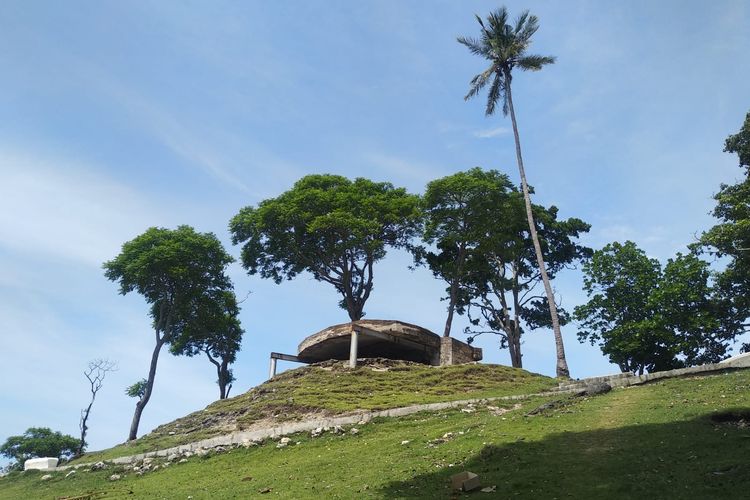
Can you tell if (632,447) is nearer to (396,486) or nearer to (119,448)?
(396,486)

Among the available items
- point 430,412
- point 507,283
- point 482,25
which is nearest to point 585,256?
point 507,283

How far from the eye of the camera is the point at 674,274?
132 ft

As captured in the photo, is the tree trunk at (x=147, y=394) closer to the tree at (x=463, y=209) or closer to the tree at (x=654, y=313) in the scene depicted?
the tree at (x=463, y=209)

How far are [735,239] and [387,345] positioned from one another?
2230 centimetres

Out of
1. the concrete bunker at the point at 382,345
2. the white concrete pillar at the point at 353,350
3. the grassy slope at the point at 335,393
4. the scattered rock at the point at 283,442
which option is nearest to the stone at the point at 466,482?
the scattered rock at the point at 283,442

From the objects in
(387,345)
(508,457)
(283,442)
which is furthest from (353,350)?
(508,457)

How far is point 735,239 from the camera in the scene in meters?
34.5

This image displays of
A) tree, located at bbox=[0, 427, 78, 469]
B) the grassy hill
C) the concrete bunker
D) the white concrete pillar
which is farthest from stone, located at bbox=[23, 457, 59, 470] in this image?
tree, located at bbox=[0, 427, 78, 469]

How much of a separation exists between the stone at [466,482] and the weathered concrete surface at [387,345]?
76.9ft

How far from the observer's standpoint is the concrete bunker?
123 ft

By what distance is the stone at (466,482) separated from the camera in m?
12.6

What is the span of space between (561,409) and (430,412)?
17.7ft

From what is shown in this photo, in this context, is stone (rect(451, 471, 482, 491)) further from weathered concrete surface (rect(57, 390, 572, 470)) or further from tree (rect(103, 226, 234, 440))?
tree (rect(103, 226, 234, 440))

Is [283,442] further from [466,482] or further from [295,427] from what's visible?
[466,482]
